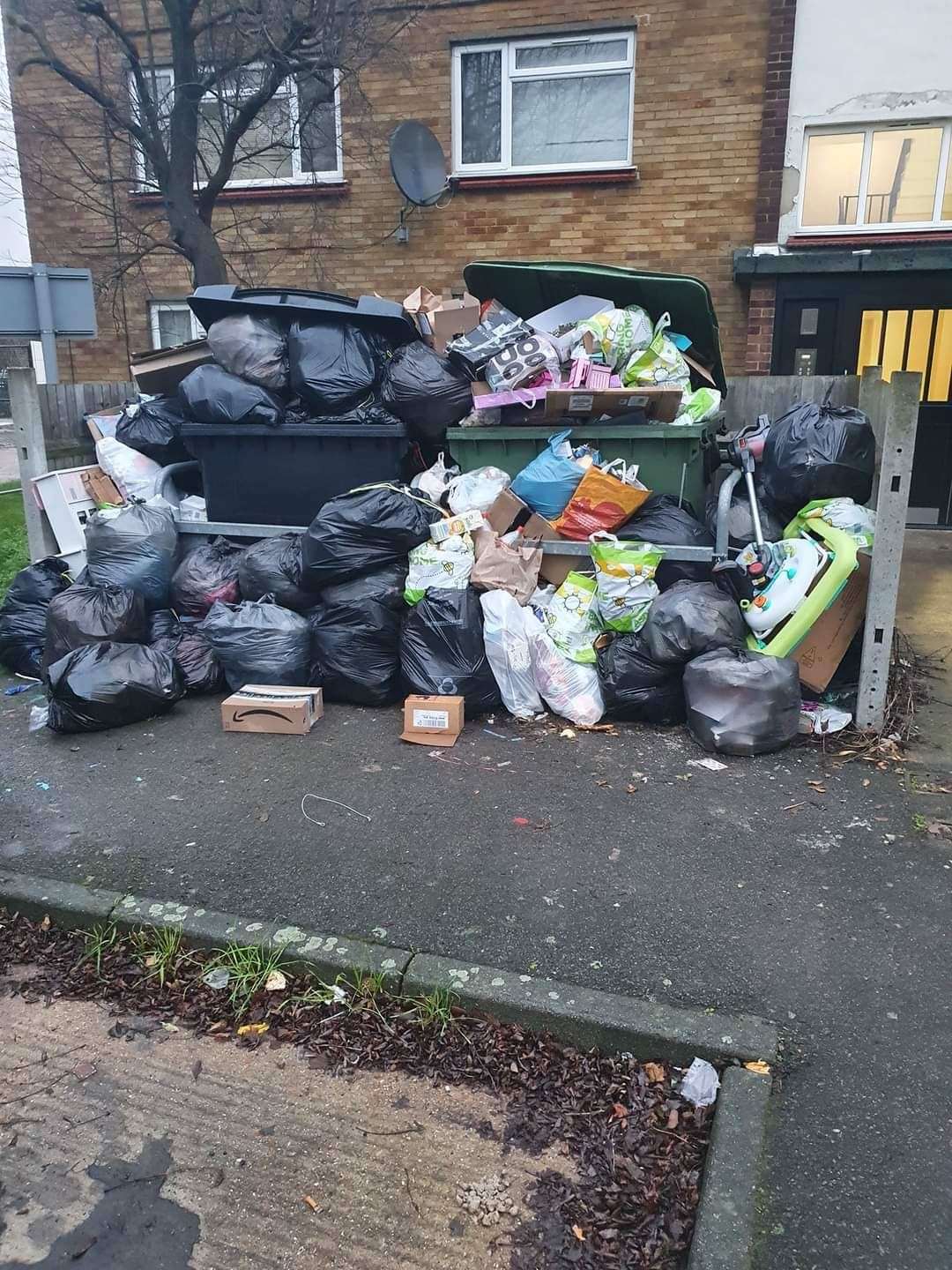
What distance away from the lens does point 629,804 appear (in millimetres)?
3719

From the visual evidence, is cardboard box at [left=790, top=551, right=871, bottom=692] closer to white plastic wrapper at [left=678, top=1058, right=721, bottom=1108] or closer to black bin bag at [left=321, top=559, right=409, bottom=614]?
black bin bag at [left=321, top=559, right=409, bottom=614]

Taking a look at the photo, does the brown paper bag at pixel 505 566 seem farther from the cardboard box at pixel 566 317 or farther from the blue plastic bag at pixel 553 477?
the cardboard box at pixel 566 317

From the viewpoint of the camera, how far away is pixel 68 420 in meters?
6.02

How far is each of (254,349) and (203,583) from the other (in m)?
1.33

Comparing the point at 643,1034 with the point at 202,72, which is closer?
the point at 643,1034

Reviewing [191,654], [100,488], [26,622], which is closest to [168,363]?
[100,488]

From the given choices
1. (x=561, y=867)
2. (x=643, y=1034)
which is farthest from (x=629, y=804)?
(x=643, y=1034)

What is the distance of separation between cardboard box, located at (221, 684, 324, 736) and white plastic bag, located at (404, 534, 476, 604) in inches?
28.7

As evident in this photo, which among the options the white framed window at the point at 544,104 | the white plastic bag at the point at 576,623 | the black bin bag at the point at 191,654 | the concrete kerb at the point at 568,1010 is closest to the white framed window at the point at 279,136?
the white framed window at the point at 544,104

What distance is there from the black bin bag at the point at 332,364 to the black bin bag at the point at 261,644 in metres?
1.21

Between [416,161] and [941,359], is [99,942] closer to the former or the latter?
[416,161]

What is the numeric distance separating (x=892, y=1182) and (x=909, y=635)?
4.34 m

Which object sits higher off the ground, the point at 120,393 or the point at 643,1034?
the point at 120,393

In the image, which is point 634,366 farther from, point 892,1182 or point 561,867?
point 892,1182
